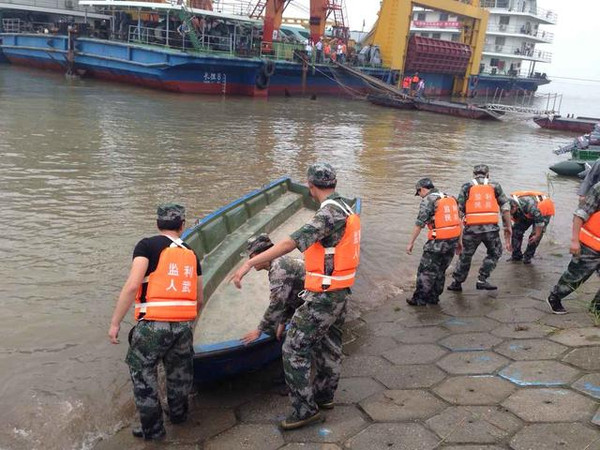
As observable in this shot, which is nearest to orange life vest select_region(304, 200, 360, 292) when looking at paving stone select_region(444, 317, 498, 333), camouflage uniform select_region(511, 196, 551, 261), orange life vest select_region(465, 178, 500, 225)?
paving stone select_region(444, 317, 498, 333)

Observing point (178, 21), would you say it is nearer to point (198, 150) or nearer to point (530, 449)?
point (198, 150)

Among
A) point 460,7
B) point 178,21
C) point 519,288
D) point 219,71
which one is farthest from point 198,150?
point 460,7

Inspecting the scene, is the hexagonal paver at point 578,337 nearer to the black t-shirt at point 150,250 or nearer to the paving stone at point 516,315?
the paving stone at point 516,315

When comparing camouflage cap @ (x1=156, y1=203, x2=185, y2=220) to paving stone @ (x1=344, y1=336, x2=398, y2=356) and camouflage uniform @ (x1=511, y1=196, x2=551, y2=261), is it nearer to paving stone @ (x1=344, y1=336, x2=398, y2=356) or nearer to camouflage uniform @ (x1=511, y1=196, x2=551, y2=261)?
paving stone @ (x1=344, y1=336, x2=398, y2=356)

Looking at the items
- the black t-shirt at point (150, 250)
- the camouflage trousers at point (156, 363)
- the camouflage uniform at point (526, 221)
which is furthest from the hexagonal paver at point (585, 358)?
the black t-shirt at point (150, 250)

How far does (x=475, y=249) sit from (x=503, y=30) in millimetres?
47488

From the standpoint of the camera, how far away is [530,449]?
10.6ft

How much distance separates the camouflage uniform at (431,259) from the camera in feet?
19.8

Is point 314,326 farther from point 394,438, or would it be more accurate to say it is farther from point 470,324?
point 470,324

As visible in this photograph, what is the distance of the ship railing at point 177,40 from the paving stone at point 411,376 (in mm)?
24534

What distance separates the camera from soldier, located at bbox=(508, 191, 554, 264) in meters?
7.36

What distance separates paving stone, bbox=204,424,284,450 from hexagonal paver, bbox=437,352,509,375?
162 centimetres

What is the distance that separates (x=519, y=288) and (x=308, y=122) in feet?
56.9

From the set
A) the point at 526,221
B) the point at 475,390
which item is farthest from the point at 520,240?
the point at 475,390
